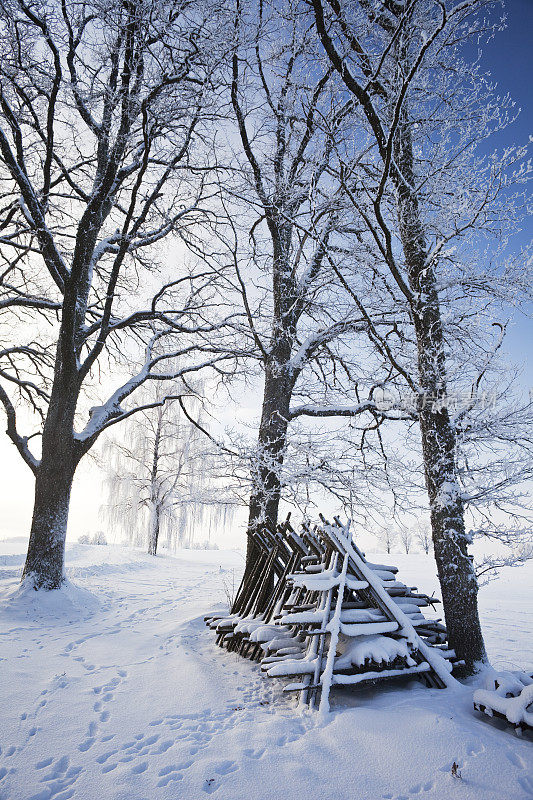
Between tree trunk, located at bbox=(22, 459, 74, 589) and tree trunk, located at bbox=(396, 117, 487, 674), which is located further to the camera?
tree trunk, located at bbox=(22, 459, 74, 589)

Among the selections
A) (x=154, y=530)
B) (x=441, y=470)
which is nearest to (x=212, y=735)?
(x=441, y=470)

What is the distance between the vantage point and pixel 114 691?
372 cm

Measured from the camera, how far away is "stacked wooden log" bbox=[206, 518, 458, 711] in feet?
11.5

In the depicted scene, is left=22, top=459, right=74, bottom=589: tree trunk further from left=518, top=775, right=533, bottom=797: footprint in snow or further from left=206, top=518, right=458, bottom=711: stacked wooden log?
left=518, top=775, right=533, bottom=797: footprint in snow

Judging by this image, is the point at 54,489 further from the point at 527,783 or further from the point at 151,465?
the point at 151,465

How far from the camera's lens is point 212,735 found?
9.52ft

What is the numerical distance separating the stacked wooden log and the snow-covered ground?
21cm

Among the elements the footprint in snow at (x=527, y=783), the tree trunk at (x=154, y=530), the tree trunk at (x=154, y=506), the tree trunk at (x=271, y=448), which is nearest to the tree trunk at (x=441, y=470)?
the footprint in snow at (x=527, y=783)

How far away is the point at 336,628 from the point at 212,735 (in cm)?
130

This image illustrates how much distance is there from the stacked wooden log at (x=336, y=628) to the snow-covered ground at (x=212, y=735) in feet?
0.68

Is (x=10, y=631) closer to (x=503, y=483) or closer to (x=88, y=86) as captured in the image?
(x=503, y=483)

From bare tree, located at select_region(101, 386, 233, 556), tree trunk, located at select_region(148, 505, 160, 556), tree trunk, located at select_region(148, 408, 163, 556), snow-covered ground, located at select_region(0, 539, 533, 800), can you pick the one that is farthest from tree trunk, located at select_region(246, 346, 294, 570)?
tree trunk, located at select_region(148, 505, 160, 556)

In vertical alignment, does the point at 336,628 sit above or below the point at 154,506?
below

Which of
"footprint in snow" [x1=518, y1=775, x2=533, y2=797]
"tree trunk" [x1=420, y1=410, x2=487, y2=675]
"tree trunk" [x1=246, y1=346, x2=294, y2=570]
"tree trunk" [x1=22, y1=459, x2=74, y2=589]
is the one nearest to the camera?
"footprint in snow" [x1=518, y1=775, x2=533, y2=797]
